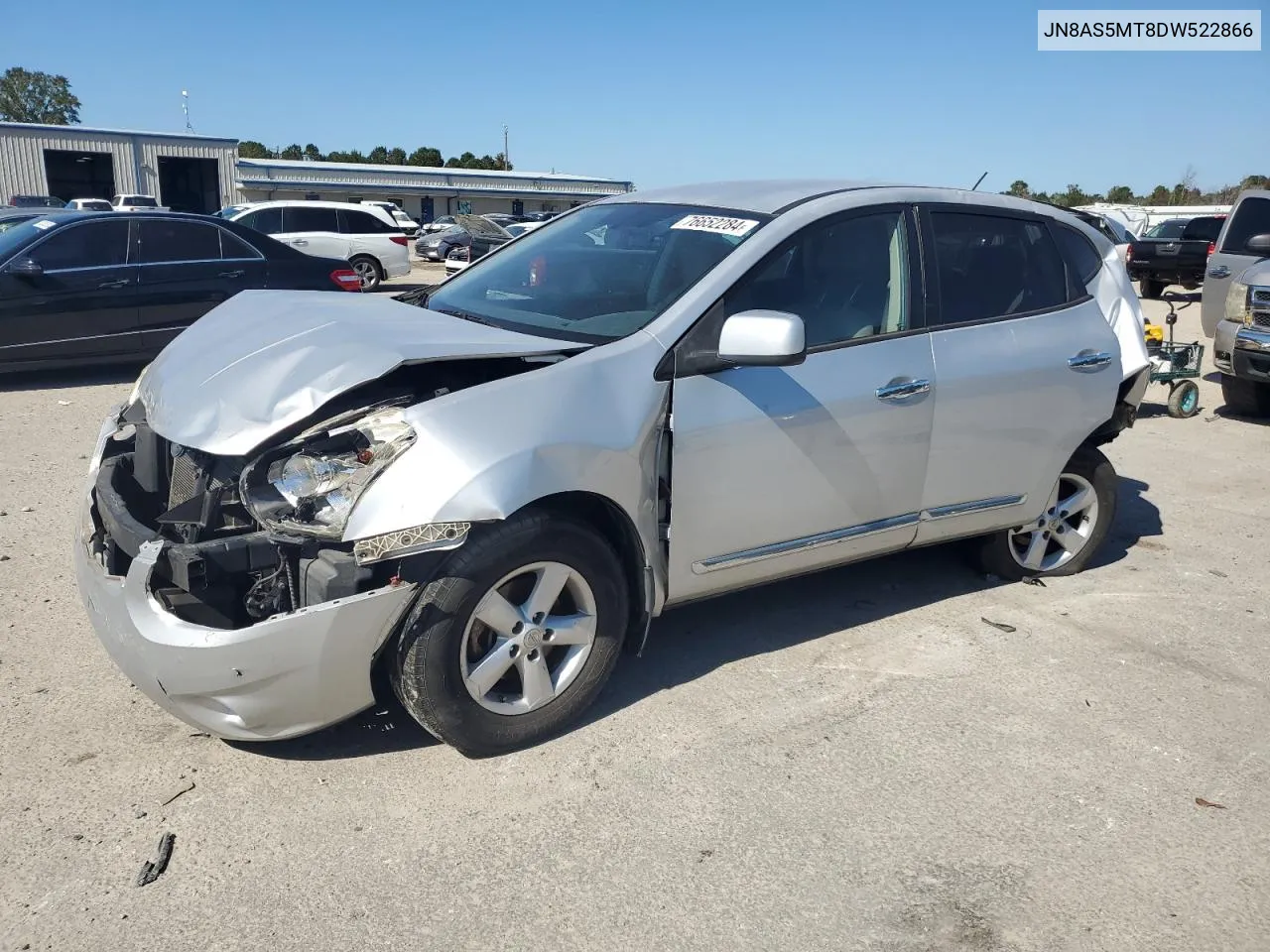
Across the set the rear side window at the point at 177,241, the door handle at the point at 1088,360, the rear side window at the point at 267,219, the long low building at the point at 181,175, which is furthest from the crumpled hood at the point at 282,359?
the long low building at the point at 181,175

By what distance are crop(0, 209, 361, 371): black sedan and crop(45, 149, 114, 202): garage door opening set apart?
38.5m

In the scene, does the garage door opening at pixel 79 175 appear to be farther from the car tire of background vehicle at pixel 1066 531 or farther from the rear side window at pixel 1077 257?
the car tire of background vehicle at pixel 1066 531

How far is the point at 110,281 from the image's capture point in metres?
9.12

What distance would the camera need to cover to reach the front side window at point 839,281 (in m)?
3.79

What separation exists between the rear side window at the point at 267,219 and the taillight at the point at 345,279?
9410 millimetres

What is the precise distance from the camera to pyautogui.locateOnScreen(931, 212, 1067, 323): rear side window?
14.1ft

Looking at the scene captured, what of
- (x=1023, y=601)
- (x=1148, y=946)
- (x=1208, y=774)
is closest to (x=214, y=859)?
(x=1148, y=946)

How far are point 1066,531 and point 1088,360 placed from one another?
2.94 feet

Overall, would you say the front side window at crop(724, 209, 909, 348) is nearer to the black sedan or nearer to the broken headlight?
the broken headlight

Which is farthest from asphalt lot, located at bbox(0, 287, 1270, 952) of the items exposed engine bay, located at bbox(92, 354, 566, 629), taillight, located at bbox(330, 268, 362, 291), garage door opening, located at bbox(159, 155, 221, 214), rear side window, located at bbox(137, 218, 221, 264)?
garage door opening, located at bbox(159, 155, 221, 214)

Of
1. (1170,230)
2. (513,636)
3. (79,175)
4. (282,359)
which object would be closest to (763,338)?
(513,636)

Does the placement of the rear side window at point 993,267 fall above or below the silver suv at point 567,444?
above

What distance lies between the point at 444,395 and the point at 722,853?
61.8 inches

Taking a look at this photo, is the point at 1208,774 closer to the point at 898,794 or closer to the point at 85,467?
the point at 898,794
